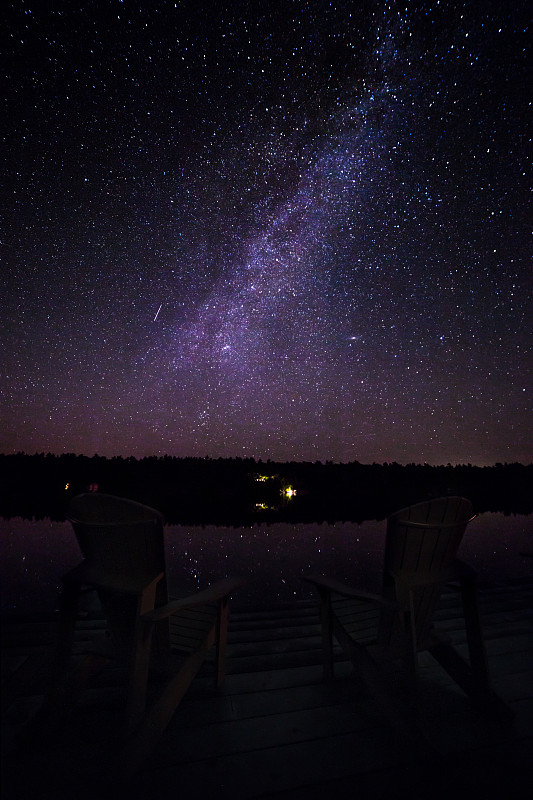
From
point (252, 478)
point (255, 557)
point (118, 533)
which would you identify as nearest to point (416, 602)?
point (118, 533)

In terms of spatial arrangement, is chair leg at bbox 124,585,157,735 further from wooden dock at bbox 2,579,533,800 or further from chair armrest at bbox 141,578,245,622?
wooden dock at bbox 2,579,533,800

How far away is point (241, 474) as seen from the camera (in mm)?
48219

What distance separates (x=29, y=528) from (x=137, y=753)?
40.1ft

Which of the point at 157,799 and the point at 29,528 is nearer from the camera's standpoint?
the point at 157,799

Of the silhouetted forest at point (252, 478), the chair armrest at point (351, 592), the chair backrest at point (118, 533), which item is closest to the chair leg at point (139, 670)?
the chair backrest at point (118, 533)

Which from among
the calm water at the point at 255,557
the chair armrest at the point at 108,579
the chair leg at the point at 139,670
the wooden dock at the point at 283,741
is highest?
the chair armrest at the point at 108,579

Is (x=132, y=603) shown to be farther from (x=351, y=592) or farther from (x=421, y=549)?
(x=421, y=549)

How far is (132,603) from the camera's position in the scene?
2.06 metres

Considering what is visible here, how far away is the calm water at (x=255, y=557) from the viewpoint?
19.0 ft

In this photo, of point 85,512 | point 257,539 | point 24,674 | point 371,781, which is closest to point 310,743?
point 371,781

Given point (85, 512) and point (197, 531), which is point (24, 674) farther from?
point (197, 531)

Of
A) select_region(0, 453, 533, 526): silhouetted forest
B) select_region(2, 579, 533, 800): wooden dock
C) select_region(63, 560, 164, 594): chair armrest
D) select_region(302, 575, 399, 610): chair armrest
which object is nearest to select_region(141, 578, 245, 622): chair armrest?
select_region(63, 560, 164, 594): chair armrest

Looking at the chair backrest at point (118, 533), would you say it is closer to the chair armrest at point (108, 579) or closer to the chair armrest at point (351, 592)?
the chair armrest at point (108, 579)

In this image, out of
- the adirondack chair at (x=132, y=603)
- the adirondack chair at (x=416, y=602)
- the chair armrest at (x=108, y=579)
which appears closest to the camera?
the adirondack chair at (x=132, y=603)
